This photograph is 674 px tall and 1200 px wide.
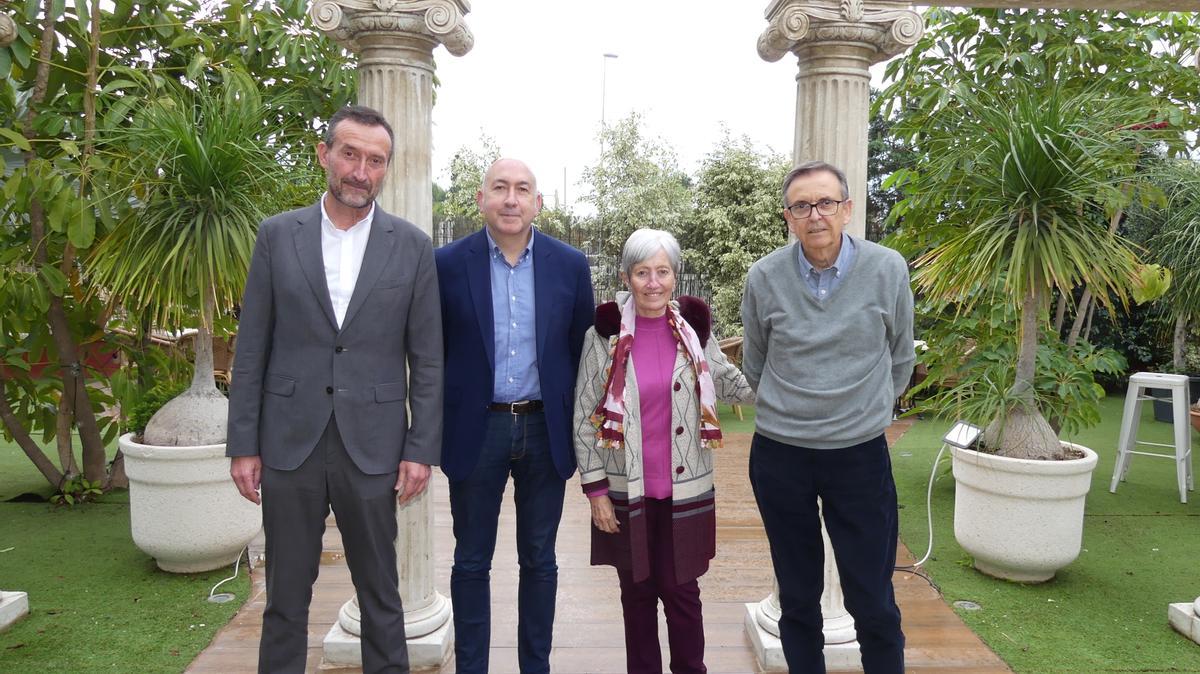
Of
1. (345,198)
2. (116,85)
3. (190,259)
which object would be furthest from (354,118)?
(116,85)

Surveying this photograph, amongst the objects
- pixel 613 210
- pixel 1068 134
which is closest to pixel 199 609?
pixel 1068 134

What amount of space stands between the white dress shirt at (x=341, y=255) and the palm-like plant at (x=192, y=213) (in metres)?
1.52

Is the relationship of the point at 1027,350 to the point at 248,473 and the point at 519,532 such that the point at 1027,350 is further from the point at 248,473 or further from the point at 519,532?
the point at 248,473

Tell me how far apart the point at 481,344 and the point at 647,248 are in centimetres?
51

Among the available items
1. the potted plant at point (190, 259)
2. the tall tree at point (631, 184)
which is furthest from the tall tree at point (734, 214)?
the potted plant at point (190, 259)

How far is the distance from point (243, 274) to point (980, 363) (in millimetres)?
3852

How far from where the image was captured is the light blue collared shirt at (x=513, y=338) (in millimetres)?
2289

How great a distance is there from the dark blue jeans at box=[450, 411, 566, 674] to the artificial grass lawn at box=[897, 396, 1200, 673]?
5.67 ft

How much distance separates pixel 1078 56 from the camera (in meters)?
4.50

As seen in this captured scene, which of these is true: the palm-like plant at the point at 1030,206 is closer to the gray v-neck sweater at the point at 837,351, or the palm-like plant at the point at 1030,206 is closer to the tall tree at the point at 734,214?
the gray v-neck sweater at the point at 837,351

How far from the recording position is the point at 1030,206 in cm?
363

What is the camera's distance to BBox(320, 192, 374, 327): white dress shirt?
2.10 meters

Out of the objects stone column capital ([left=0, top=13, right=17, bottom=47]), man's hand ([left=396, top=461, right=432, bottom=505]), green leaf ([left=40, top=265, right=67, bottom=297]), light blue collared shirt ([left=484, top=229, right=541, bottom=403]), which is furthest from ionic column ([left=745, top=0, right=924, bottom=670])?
green leaf ([left=40, top=265, right=67, bottom=297])

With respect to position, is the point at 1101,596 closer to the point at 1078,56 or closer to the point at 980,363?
the point at 980,363
